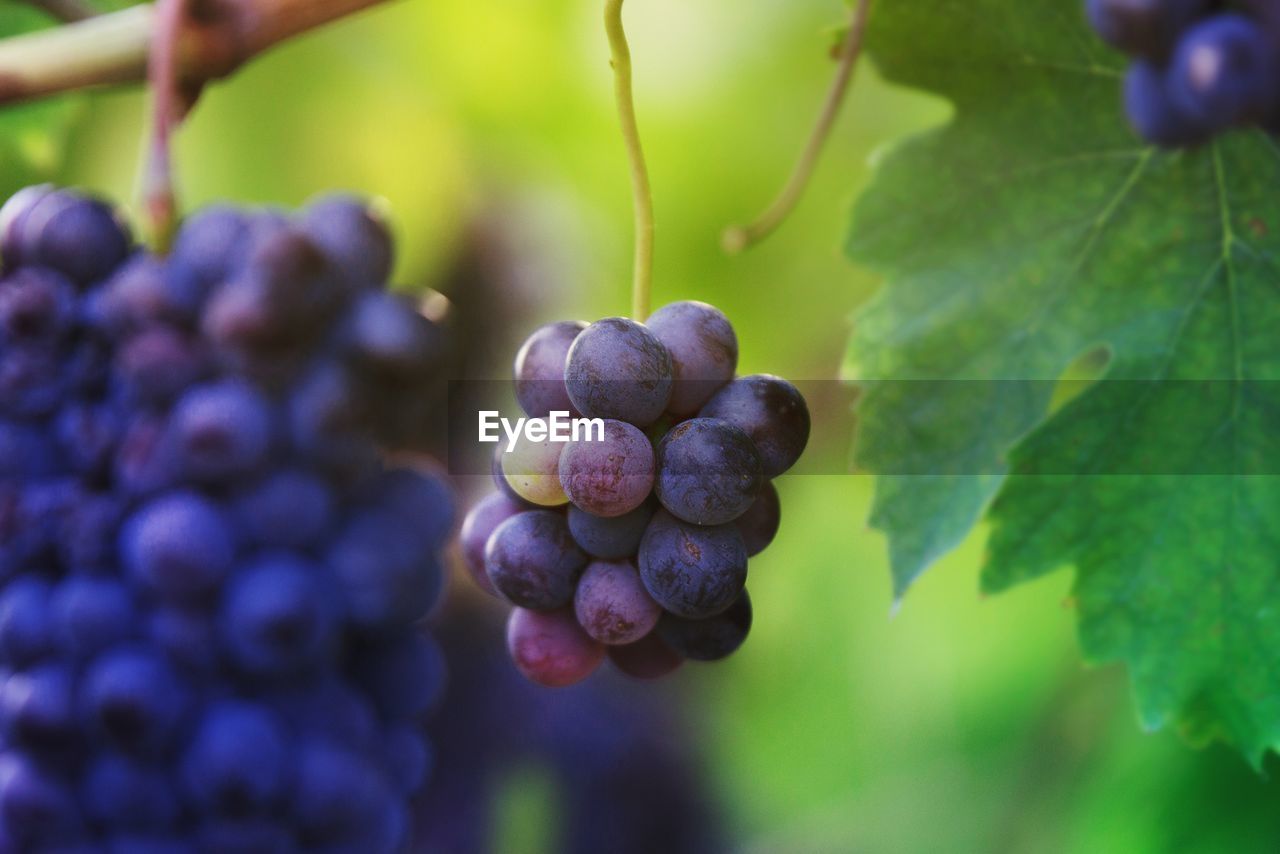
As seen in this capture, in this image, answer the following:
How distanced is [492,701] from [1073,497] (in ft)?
2.62

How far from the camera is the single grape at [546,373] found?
0.49 metres

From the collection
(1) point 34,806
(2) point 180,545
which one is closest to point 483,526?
(2) point 180,545

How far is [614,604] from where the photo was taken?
0.49 meters

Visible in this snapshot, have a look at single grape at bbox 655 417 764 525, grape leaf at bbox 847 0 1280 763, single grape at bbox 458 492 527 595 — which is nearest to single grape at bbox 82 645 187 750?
single grape at bbox 458 492 527 595

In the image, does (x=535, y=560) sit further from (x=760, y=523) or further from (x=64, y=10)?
(x=64, y=10)

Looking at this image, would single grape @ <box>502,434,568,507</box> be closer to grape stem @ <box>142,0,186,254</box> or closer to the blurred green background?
grape stem @ <box>142,0,186,254</box>

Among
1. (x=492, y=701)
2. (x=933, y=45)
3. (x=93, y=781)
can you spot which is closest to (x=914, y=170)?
(x=933, y=45)

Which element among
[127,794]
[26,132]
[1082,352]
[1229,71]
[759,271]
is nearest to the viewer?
[1229,71]

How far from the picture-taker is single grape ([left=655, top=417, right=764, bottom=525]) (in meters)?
0.45

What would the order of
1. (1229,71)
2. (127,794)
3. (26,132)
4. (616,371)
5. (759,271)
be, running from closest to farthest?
(1229,71) < (616,371) < (127,794) < (26,132) < (759,271)

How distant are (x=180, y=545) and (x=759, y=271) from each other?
25.8 inches

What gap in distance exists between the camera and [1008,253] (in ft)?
2.18

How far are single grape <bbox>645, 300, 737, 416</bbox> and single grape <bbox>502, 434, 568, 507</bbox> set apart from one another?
0.05 m

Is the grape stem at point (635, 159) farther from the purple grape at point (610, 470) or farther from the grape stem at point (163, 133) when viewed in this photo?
the grape stem at point (163, 133)
